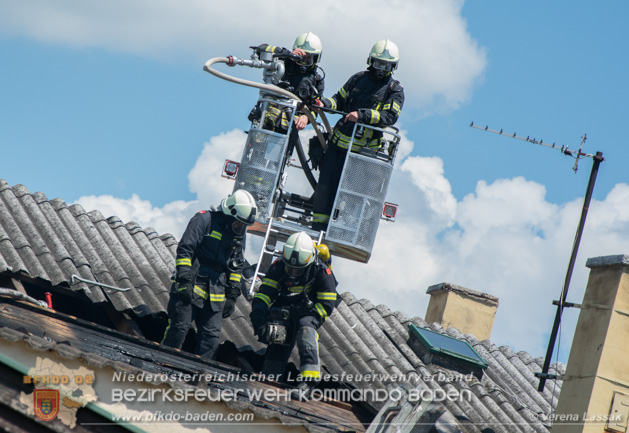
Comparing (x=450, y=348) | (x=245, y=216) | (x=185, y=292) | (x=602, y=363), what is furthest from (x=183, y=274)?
(x=602, y=363)

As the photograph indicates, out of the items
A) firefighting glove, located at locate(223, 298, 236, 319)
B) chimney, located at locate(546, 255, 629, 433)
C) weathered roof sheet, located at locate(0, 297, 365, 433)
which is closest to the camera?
weathered roof sheet, located at locate(0, 297, 365, 433)

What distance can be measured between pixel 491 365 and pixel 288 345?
4089 millimetres

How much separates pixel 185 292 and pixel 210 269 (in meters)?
0.46

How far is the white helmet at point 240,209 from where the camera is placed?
10008 millimetres

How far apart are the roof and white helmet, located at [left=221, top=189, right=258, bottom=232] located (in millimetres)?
1530

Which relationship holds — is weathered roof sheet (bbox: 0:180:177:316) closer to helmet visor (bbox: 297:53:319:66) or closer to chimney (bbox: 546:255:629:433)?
helmet visor (bbox: 297:53:319:66)

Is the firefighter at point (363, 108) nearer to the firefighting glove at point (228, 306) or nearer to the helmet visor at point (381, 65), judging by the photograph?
the helmet visor at point (381, 65)

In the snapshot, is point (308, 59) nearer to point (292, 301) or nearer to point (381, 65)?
point (381, 65)

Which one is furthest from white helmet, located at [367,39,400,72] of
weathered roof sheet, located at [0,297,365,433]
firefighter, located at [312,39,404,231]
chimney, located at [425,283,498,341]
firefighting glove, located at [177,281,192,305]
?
chimney, located at [425,283,498,341]

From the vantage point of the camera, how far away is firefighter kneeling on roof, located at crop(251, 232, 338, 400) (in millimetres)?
9773

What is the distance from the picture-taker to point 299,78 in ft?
38.7

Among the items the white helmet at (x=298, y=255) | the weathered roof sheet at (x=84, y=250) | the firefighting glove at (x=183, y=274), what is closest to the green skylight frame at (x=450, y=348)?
the white helmet at (x=298, y=255)

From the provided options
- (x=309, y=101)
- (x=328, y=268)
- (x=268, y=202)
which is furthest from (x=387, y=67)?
(x=328, y=268)

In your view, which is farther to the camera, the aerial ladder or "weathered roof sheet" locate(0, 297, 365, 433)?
the aerial ladder
